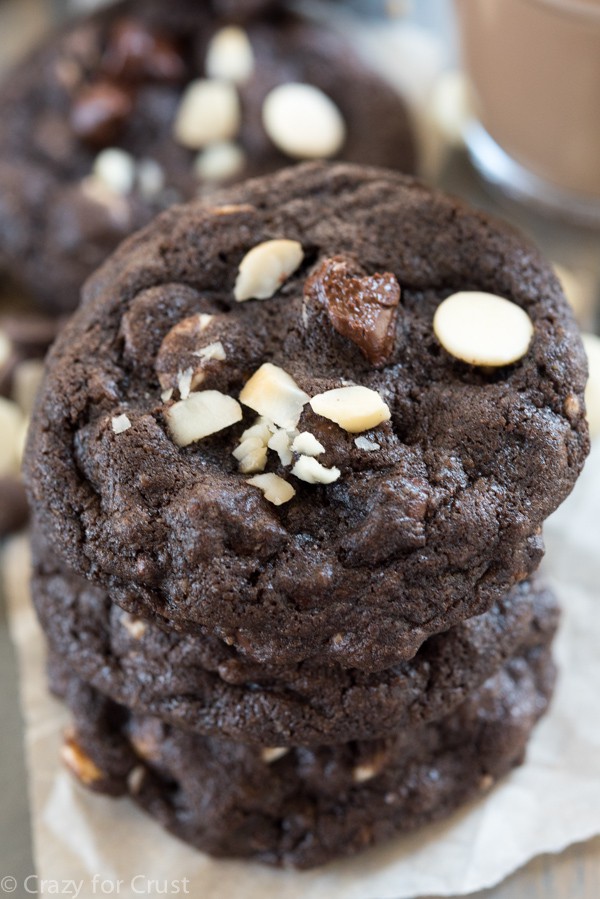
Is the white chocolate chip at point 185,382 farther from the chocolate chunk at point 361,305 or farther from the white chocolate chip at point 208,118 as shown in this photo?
the white chocolate chip at point 208,118

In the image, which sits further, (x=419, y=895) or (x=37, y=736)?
(x=37, y=736)

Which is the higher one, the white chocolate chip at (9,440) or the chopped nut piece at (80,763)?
the white chocolate chip at (9,440)

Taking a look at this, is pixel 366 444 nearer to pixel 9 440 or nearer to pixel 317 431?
pixel 317 431

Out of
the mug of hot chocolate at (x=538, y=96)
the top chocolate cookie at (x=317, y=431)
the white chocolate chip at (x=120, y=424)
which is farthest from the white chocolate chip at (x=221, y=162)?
the white chocolate chip at (x=120, y=424)

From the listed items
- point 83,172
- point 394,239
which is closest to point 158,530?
point 394,239

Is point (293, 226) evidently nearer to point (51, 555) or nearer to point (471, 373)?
point (471, 373)

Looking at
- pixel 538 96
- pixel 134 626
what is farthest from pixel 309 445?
pixel 538 96

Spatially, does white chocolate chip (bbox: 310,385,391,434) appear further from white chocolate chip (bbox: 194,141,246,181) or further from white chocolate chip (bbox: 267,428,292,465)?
white chocolate chip (bbox: 194,141,246,181)

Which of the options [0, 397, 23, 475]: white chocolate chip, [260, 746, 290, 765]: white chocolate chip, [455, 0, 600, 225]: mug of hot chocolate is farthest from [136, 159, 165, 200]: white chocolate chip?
[260, 746, 290, 765]: white chocolate chip
